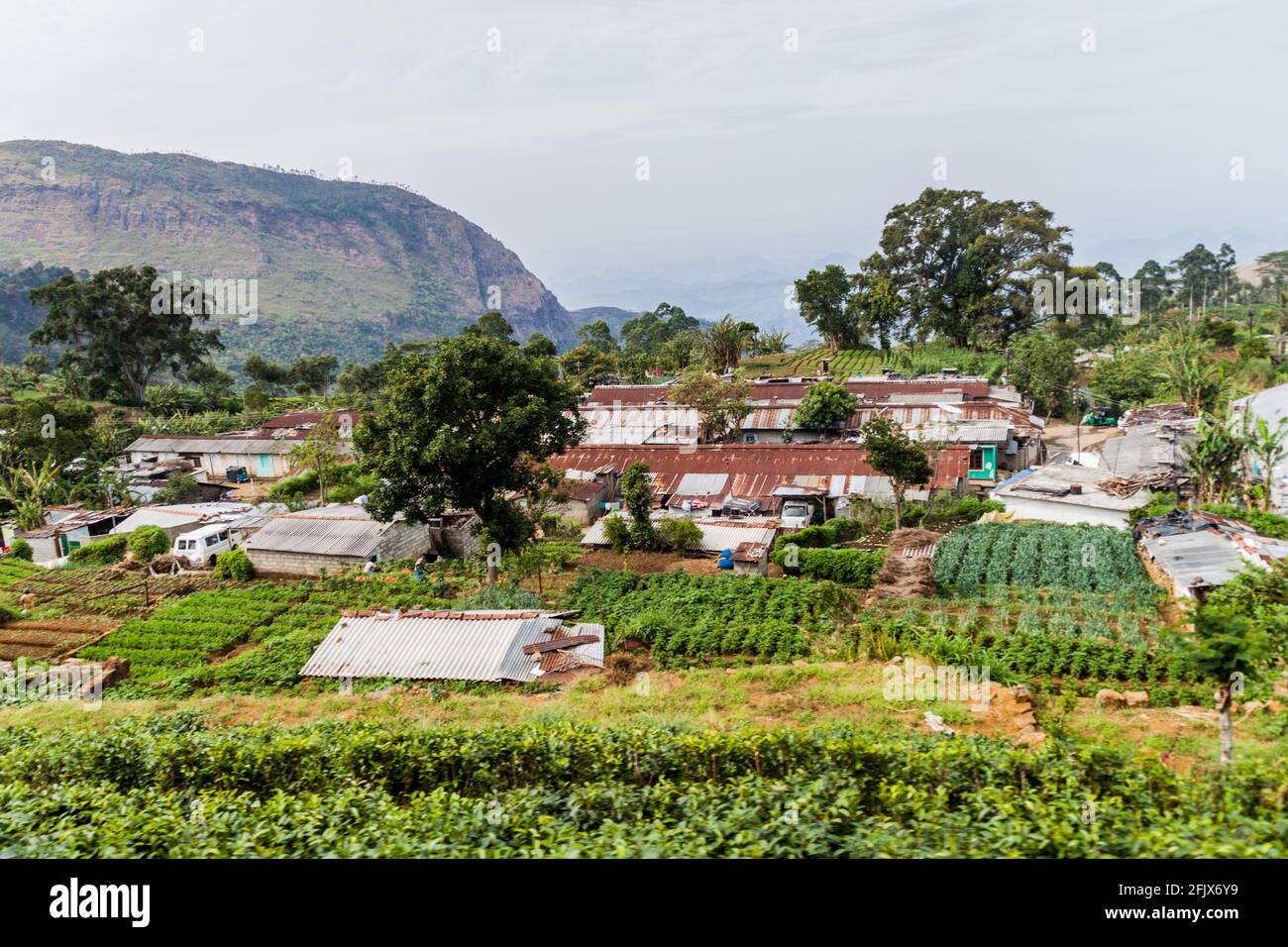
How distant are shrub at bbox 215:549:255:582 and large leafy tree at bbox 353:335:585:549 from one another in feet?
20.9

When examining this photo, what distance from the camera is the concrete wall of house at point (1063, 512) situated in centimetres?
2462

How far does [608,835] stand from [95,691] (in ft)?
43.8

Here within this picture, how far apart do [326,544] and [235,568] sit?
264 cm

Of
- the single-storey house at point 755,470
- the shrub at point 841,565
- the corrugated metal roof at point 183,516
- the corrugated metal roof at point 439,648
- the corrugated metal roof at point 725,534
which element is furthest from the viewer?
the single-storey house at point 755,470

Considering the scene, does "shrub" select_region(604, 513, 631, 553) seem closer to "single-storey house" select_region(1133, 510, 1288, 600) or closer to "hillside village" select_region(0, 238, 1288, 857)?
"hillside village" select_region(0, 238, 1288, 857)

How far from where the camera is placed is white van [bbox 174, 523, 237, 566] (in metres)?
24.7

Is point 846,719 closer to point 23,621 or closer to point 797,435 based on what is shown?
point 23,621

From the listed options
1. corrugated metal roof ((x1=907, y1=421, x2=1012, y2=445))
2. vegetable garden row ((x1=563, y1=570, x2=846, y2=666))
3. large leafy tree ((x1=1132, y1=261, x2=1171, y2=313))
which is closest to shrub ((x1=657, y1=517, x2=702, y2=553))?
vegetable garden row ((x1=563, y1=570, x2=846, y2=666))

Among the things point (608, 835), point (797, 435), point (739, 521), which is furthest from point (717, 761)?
point (797, 435)

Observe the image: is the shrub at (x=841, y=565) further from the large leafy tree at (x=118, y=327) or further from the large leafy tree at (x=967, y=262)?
the large leafy tree at (x=118, y=327)

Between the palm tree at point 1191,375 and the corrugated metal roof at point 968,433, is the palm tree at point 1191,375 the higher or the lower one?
the higher one

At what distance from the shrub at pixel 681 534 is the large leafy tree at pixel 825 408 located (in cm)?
1723

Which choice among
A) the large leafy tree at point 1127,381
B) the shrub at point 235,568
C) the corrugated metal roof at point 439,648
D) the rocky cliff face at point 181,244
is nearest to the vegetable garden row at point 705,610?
the corrugated metal roof at point 439,648

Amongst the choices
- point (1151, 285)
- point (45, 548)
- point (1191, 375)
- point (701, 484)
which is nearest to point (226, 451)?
point (45, 548)
